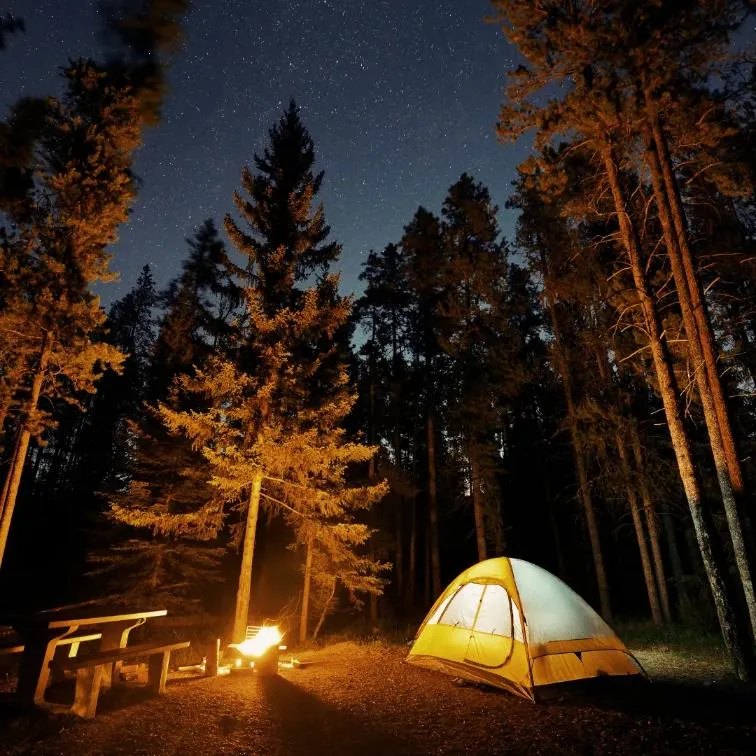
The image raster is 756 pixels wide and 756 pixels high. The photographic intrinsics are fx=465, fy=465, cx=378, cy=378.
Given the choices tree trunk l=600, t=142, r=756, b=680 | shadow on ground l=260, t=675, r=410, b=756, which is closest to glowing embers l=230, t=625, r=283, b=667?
shadow on ground l=260, t=675, r=410, b=756

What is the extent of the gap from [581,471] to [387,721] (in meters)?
13.2

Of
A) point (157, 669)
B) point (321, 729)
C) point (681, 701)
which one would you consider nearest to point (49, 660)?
point (157, 669)

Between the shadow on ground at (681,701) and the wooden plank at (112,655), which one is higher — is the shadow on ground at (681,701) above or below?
below

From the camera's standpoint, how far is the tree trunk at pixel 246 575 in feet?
33.5

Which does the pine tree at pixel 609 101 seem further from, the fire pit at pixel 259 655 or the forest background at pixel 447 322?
the fire pit at pixel 259 655

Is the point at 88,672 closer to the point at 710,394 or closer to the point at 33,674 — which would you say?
the point at 33,674

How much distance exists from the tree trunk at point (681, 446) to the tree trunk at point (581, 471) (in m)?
6.87

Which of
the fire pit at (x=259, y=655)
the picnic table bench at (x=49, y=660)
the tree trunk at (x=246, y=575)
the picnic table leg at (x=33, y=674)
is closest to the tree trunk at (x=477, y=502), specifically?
the tree trunk at (x=246, y=575)

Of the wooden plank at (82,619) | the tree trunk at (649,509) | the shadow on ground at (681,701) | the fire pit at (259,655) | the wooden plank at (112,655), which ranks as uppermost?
the tree trunk at (649,509)

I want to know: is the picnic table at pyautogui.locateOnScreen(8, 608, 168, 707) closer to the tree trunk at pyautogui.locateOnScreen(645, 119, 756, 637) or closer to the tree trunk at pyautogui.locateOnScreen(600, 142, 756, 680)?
the tree trunk at pyautogui.locateOnScreen(600, 142, 756, 680)

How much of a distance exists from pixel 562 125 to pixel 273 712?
11949 mm

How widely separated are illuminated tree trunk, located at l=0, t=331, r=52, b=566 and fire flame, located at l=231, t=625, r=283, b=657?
21.1 ft

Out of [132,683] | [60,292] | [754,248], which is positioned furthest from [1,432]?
[754,248]

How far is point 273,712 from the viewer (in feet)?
20.7
